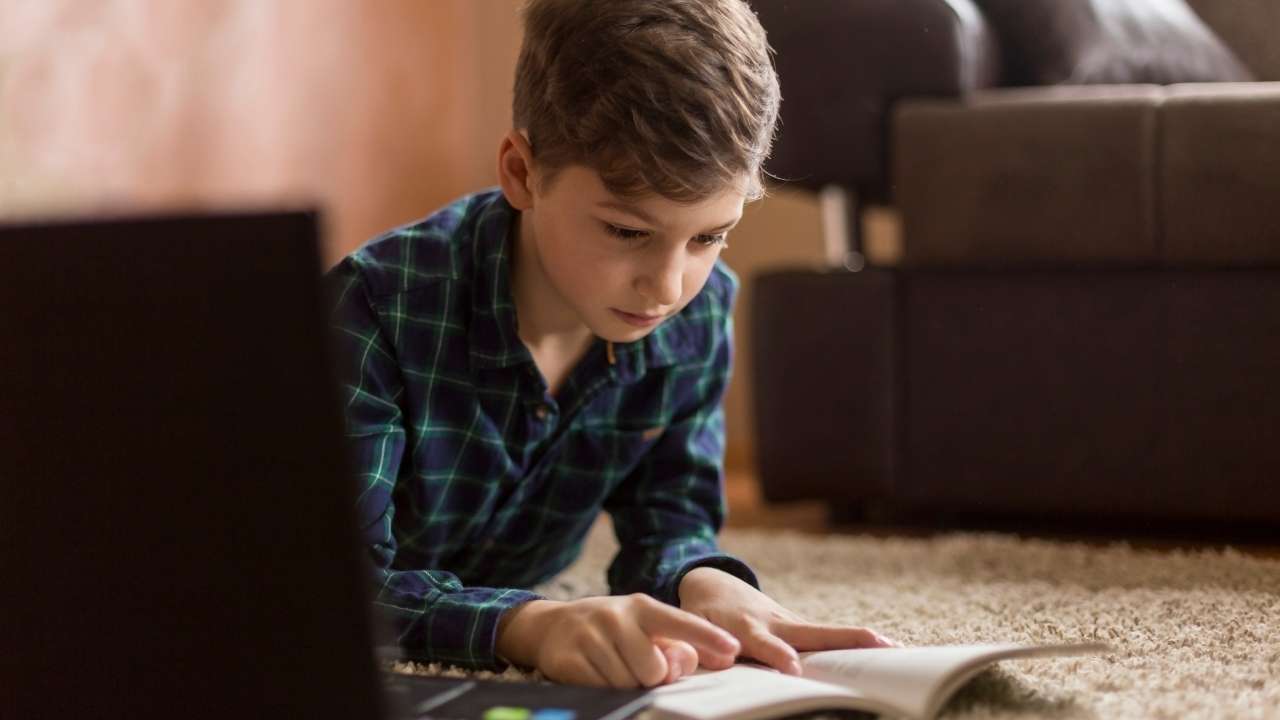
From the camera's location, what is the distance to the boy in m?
0.76

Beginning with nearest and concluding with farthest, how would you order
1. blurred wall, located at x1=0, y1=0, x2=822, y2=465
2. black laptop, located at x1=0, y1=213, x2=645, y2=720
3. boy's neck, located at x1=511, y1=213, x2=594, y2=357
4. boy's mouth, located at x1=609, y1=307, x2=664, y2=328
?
1. black laptop, located at x1=0, y1=213, x2=645, y2=720
2. boy's mouth, located at x1=609, y1=307, x2=664, y2=328
3. boy's neck, located at x1=511, y1=213, x2=594, y2=357
4. blurred wall, located at x1=0, y1=0, x2=822, y2=465

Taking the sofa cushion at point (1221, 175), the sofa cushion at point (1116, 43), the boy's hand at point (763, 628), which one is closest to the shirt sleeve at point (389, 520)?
the boy's hand at point (763, 628)

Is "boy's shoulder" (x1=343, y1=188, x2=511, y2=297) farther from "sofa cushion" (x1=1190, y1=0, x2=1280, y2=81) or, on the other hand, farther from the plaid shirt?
"sofa cushion" (x1=1190, y1=0, x2=1280, y2=81)

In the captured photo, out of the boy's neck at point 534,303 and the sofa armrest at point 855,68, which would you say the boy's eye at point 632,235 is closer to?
the boy's neck at point 534,303

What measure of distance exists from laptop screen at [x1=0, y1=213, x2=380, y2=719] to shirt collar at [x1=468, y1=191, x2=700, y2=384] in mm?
354

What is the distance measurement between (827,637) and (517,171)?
351 millimetres

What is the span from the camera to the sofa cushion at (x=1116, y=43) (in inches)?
55.1

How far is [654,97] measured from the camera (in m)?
0.76

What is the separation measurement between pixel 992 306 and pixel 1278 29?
1.41 ft

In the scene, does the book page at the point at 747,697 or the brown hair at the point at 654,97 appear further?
the brown hair at the point at 654,97

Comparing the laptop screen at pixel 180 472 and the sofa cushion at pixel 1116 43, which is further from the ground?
the sofa cushion at pixel 1116 43

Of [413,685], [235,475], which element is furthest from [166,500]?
[413,685]

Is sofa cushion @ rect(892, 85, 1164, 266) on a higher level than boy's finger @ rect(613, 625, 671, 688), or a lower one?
higher

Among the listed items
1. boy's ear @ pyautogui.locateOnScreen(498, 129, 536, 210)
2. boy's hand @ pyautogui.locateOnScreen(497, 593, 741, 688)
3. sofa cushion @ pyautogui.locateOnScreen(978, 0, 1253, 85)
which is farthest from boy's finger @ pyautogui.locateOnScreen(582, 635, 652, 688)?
sofa cushion @ pyautogui.locateOnScreen(978, 0, 1253, 85)
